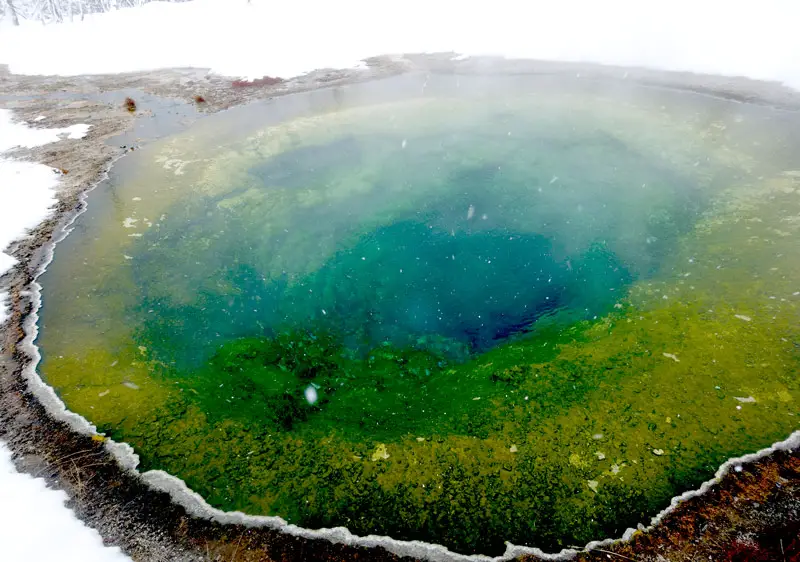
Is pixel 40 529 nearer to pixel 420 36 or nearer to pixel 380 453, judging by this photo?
pixel 380 453

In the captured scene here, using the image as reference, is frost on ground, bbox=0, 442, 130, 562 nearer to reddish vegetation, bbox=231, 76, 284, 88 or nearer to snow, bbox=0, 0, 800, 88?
reddish vegetation, bbox=231, 76, 284, 88

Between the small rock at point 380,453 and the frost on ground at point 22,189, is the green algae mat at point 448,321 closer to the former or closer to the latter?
the small rock at point 380,453

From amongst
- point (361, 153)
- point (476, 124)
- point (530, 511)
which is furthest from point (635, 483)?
point (476, 124)

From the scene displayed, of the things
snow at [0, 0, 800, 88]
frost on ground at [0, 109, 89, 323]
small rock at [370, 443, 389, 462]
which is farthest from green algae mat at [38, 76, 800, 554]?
snow at [0, 0, 800, 88]

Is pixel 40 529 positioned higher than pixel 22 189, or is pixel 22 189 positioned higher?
pixel 22 189

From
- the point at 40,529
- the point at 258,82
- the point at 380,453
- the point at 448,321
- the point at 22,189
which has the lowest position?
the point at 40,529

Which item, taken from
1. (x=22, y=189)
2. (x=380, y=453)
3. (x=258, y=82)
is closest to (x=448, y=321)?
(x=380, y=453)
